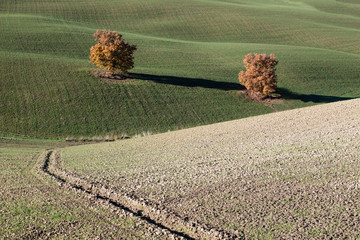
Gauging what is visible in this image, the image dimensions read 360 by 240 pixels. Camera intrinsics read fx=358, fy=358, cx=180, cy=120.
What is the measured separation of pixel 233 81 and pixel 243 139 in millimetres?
31743

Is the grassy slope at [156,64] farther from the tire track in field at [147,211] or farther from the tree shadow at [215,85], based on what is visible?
the tire track in field at [147,211]

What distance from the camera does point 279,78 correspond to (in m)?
59.5

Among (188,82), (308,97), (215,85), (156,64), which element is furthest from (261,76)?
(156,64)

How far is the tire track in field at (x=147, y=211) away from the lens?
11.8m

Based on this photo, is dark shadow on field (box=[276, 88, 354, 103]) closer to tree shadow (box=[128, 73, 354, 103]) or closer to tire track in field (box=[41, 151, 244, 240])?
tree shadow (box=[128, 73, 354, 103])

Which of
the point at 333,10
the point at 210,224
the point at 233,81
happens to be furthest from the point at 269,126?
the point at 333,10

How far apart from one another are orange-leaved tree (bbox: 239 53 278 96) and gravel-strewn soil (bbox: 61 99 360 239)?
2090cm

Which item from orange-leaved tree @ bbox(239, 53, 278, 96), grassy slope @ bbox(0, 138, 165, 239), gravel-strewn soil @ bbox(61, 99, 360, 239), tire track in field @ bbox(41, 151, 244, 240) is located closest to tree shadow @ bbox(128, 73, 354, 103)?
orange-leaved tree @ bbox(239, 53, 278, 96)

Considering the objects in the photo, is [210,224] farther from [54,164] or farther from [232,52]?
[232,52]

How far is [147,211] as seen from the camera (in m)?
14.0

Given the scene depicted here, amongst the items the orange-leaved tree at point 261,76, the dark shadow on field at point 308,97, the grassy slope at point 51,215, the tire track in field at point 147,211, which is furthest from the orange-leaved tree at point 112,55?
the grassy slope at point 51,215

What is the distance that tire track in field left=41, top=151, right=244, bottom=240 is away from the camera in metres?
11.8

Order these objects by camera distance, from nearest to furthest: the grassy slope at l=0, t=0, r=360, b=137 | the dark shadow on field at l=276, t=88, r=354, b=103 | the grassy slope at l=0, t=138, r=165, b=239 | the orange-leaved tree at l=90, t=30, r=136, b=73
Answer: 1. the grassy slope at l=0, t=138, r=165, b=239
2. the grassy slope at l=0, t=0, r=360, b=137
3. the orange-leaved tree at l=90, t=30, r=136, b=73
4. the dark shadow on field at l=276, t=88, r=354, b=103

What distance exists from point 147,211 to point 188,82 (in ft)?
132
